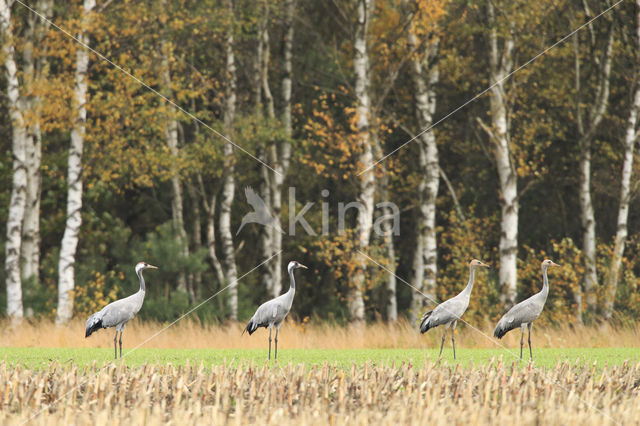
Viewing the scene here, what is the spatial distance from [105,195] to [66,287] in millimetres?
8610

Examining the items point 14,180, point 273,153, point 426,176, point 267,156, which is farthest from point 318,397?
point 267,156

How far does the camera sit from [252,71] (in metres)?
31.7

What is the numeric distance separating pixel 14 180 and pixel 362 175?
8.98 m

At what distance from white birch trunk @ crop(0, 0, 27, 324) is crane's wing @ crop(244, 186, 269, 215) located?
1093cm

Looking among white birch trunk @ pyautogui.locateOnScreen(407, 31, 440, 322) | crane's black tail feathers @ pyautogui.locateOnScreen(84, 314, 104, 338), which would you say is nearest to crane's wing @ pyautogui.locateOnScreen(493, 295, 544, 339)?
crane's black tail feathers @ pyautogui.locateOnScreen(84, 314, 104, 338)

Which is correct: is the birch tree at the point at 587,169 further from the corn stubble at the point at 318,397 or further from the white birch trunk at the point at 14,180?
the white birch trunk at the point at 14,180

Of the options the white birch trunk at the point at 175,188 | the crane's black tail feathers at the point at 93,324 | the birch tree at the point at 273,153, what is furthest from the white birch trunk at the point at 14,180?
the birch tree at the point at 273,153

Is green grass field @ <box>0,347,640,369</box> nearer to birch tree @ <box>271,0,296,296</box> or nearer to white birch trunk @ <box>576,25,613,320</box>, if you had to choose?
white birch trunk @ <box>576,25,613,320</box>

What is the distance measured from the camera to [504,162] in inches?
904

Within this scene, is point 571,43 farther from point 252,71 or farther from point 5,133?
point 5,133

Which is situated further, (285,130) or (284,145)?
(284,145)

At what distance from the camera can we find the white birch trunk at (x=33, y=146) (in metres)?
22.9

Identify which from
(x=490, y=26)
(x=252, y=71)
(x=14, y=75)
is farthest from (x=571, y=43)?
(x=14, y=75)
